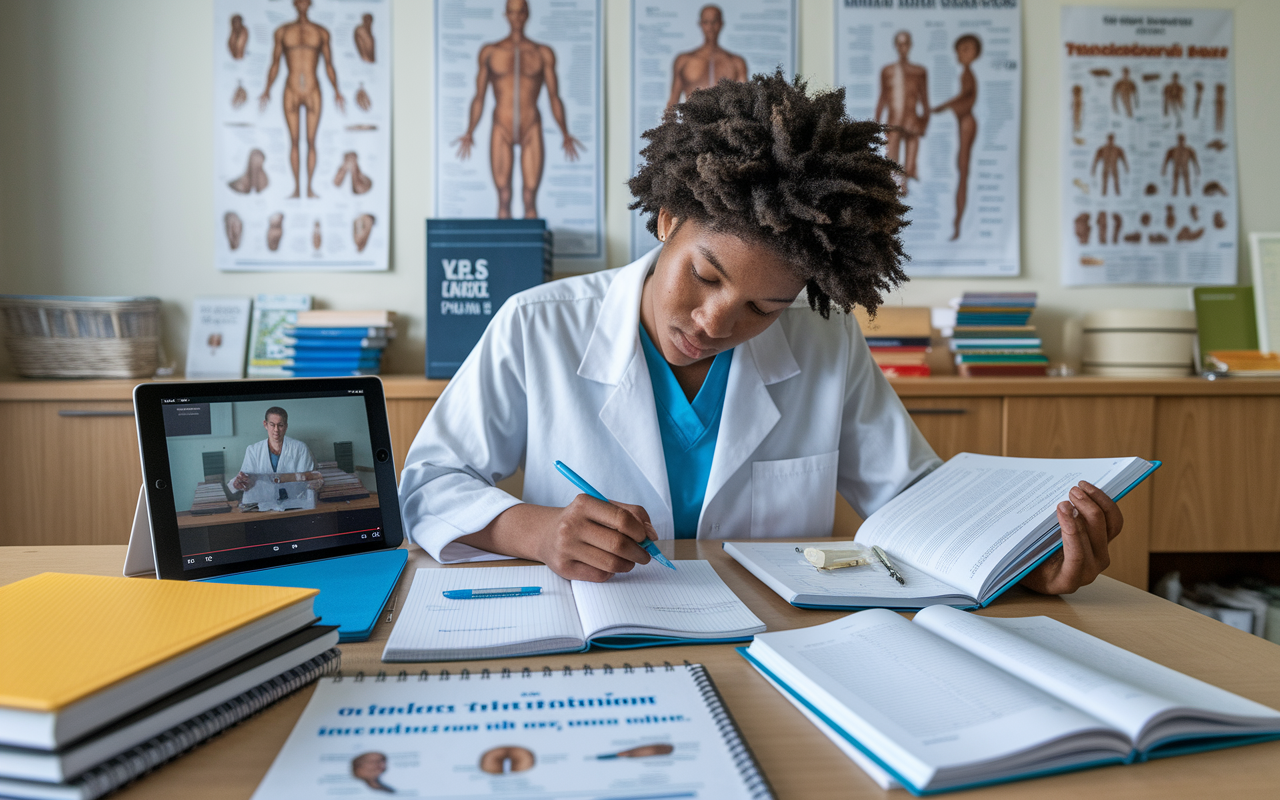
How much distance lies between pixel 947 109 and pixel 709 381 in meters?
1.66

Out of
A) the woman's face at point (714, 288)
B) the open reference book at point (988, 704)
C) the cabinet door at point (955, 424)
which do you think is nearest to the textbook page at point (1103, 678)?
the open reference book at point (988, 704)

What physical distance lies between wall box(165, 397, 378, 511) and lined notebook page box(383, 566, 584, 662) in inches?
→ 7.0

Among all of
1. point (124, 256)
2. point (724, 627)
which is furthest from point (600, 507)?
point (124, 256)

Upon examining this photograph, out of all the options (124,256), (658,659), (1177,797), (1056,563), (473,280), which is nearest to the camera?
(1177,797)

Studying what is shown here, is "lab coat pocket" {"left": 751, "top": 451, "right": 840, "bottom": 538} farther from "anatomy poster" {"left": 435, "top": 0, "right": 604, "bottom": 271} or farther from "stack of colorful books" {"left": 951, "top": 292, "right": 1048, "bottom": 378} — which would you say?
"anatomy poster" {"left": 435, "top": 0, "right": 604, "bottom": 271}

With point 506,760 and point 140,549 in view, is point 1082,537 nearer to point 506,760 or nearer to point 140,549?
point 506,760

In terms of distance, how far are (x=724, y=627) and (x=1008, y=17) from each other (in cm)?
243

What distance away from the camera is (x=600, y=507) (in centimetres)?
81

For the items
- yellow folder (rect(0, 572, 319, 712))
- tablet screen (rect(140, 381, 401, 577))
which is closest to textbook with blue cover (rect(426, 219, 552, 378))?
tablet screen (rect(140, 381, 401, 577))

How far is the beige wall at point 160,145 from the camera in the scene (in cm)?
225

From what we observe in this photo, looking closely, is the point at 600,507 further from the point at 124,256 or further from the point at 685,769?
the point at 124,256

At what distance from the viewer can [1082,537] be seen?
772 mm

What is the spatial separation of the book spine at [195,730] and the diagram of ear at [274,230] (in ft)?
6.63

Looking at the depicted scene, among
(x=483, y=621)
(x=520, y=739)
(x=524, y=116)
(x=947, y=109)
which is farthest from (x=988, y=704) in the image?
(x=947, y=109)
